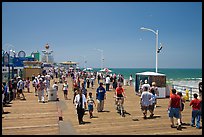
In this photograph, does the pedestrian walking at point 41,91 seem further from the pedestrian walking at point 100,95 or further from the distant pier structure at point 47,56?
the distant pier structure at point 47,56

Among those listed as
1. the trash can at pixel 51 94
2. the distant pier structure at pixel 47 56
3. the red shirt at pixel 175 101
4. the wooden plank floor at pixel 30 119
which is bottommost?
the wooden plank floor at pixel 30 119

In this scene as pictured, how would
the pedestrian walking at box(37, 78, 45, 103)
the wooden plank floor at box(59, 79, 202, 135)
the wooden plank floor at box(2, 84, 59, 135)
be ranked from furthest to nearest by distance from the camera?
the pedestrian walking at box(37, 78, 45, 103)
the wooden plank floor at box(2, 84, 59, 135)
the wooden plank floor at box(59, 79, 202, 135)

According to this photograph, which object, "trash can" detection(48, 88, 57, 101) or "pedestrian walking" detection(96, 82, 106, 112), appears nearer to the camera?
"pedestrian walking" detection(96, 82, 106, 112)

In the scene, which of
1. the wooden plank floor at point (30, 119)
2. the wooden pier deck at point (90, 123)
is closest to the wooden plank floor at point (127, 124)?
the wooden pier deck at point (90, 123)

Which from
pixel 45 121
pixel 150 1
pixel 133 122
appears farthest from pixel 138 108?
pixel 150 1

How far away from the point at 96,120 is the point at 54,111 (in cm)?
322

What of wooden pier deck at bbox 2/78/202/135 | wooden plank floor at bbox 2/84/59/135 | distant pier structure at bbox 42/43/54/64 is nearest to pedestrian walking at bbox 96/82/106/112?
wooden pier deck at bbox 2/78/202/135

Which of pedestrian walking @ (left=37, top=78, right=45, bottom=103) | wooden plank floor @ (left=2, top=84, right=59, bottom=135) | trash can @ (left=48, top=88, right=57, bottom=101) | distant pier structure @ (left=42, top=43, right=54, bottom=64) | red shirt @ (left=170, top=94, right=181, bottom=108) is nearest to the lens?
red shirt @ (left=170, top=94, right=181, bottom=108)

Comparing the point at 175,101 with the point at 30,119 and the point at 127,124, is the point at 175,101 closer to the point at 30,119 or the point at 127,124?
the point at 127,124

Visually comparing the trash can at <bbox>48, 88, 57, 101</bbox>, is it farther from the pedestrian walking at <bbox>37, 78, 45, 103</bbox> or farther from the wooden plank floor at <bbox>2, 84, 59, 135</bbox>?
the wooden plank floor at <bbox>2, 84, 59, 135</bbox>

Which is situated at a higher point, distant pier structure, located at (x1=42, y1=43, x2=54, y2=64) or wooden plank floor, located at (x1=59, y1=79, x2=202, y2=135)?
distant pier structure, located at (x1=42, y1=43, x2=54, y2=64)

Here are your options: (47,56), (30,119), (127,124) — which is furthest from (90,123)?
(47,56)

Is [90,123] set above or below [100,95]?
below

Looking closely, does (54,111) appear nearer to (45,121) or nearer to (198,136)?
(45,121)
